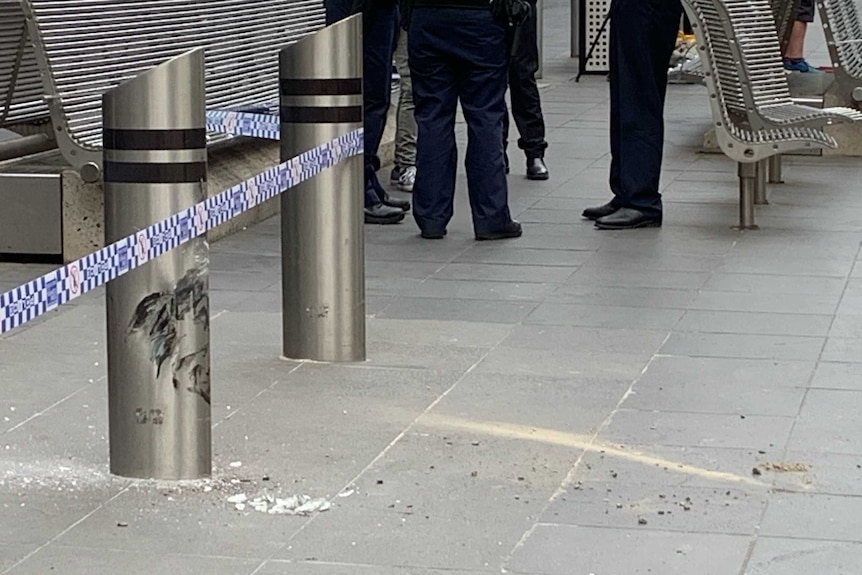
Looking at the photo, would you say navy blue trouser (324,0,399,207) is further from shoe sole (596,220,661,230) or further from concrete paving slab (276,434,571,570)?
concrete paving slab (276,434,571,570)

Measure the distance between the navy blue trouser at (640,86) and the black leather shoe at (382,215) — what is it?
3.72 ft

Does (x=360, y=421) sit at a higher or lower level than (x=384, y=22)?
lower

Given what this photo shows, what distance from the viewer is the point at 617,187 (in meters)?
9.17

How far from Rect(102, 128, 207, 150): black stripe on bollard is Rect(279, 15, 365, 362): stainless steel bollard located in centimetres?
130

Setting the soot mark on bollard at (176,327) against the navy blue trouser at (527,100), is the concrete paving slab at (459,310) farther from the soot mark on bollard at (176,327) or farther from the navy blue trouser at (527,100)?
the navy blue trouser at (527,100)

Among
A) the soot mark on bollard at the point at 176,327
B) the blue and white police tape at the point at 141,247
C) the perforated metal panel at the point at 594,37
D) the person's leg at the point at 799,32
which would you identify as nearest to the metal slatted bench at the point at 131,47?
the blue and white police tape at the point at 141,247

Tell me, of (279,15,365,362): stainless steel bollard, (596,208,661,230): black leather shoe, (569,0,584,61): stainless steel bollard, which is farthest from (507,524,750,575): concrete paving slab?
(569,0,584,61): stainless steel bollard

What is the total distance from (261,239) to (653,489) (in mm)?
4284

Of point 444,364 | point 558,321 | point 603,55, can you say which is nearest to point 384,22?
point 558,321

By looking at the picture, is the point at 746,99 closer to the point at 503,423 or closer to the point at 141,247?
the point at 503,423

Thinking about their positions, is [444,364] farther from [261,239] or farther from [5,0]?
[5,0]

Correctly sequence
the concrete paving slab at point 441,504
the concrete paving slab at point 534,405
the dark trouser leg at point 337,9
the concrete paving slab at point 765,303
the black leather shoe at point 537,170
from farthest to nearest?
the black leather shoe at point 537,170 < the dark trouser leg at point 337,9 < the concrete paving slab at point 765,303 < the concrete paving slab at point 534,405 < the concrete paving slab at point 441,504

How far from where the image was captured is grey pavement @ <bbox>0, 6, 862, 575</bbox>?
4.28 metres

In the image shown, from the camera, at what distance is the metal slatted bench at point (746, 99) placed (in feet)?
28.9
